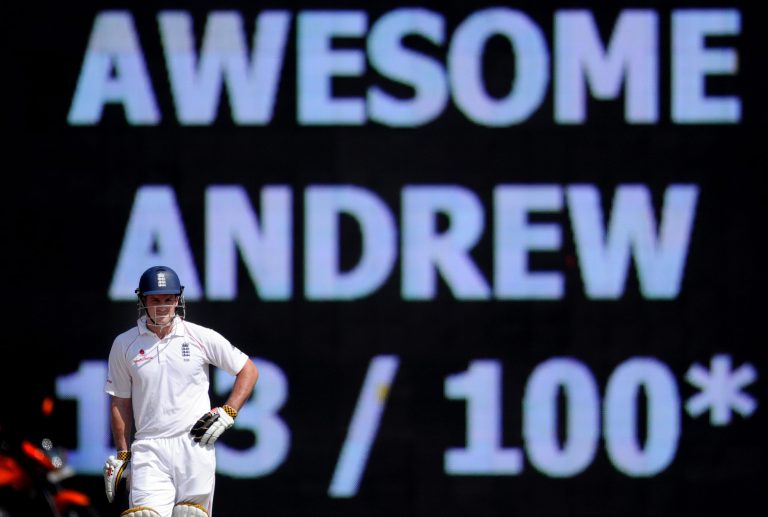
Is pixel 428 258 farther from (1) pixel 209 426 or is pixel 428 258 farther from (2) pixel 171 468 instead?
(2) pixel 171 468

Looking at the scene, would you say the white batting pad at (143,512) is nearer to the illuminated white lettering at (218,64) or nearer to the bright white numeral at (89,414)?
the bright white numeral at (89,414)

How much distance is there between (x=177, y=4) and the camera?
27.3 ft

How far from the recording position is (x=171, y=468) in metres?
6.66

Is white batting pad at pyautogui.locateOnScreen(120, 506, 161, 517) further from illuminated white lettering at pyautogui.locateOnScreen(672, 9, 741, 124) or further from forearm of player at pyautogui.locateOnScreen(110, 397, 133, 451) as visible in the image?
illuminated white lettering at pyautogui.locateOnScreen(672, 9, 741, 124)

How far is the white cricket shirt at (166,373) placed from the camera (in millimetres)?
6660

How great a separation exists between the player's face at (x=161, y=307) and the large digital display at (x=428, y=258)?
1594 millimetres

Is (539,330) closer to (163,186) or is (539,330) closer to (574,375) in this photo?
(574,375)

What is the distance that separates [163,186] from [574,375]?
281cm

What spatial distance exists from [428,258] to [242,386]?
6.27 ft

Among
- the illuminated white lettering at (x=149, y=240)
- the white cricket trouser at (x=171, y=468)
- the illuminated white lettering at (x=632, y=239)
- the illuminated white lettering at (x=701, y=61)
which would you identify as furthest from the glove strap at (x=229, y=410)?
the illuminated white lettering at (x=701, y=61)

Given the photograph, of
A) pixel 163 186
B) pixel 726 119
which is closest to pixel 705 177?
pixel 726 119

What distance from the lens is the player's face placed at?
6707 mm

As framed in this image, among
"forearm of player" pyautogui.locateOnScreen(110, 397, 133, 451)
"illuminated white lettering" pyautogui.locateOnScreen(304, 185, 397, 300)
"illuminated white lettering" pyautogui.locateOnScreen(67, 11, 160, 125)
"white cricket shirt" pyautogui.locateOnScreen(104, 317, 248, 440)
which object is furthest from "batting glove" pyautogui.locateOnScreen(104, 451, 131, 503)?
"illuminated white lettering" pyautogui.locateOnScreen(67, 11, 160, 125)

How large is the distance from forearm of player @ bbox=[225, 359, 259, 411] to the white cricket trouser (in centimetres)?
27
